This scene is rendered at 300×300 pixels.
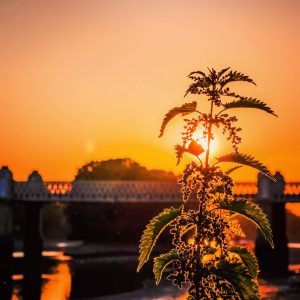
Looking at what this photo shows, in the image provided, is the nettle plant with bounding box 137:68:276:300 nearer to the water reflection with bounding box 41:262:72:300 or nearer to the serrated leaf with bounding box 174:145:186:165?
the serrated leaf with bounding box 174:145:186:165

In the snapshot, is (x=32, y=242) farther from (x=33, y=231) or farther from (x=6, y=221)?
(x=6, y=221)

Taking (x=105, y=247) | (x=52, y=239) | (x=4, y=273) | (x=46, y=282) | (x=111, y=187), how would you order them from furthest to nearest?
(x=52, y=239)
(x=105, y=247)
(x=111, y=187)
(x=4, y=273)
(x=46, y=282)

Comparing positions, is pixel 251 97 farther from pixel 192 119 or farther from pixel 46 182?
pixel 46 182

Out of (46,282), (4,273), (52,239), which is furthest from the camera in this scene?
(52,239)

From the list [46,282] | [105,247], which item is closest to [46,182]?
[105,247]

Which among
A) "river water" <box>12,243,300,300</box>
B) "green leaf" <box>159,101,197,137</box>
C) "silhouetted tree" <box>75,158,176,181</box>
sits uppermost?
"silhouetted tree" <box>75,158,176,181</box>

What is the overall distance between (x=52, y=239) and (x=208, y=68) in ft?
433

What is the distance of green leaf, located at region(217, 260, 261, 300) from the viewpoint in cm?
873

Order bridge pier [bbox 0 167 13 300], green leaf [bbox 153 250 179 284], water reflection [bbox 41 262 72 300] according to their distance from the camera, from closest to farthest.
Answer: green leaf [bbox 153 250 179 284] < water reflection [bbox 41 262 72 300] < bridge pier [bbox 0 167 13 300]

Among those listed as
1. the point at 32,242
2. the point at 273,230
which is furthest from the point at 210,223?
the point at 32,242

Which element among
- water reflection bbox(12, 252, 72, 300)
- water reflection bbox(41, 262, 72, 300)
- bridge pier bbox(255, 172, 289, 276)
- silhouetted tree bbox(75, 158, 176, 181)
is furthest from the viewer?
silhouetted tree bbox(75, 158, 176, 181)

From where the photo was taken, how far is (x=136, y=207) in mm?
111875

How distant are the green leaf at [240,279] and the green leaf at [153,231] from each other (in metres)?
0.94

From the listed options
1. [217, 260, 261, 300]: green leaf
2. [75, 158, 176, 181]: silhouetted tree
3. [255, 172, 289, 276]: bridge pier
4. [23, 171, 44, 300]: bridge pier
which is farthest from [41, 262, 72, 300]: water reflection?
[217, 260, 261, 300]: green leaf
